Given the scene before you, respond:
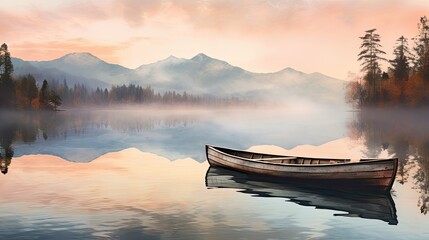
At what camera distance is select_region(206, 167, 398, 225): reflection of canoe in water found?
84.0 feet

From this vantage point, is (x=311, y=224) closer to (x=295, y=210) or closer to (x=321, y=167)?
(x=295, y=210)

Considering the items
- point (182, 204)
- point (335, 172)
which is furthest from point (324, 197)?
point (182, 204)

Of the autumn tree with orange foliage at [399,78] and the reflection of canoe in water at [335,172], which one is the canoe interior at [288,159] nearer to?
the reflection of canoe in water at [335,172]

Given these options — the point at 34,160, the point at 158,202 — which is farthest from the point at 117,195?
the point at 34,160

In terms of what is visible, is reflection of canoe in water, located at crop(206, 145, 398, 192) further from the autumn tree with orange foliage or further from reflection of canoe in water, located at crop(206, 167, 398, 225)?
the autumn tree with orange foliage

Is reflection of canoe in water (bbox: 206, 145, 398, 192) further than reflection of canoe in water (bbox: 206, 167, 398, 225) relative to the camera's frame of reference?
Yes

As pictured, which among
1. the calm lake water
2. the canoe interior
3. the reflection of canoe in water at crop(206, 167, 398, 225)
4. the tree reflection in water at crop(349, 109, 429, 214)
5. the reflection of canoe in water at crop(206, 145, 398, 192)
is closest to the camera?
the calm lake water

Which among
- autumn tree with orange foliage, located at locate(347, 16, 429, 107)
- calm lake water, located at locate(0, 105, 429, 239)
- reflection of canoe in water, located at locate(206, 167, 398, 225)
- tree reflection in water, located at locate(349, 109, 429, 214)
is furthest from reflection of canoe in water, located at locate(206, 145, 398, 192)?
autumn tree with orange foliage, located at locate(347, 16, 429, 107)

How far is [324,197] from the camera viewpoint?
2902cm

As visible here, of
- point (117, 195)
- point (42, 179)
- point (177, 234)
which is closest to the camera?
point (177, 234)

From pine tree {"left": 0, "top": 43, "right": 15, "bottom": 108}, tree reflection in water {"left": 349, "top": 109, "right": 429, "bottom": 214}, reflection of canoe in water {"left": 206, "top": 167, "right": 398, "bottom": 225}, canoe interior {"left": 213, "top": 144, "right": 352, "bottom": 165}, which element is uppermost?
pine tree {"left": 0, "top": 43, "right": 15, "bottom": 108}

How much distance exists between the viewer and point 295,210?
25719mm

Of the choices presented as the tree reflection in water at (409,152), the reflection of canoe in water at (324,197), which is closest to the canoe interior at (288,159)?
the reflection of canoe in water at (324,197)

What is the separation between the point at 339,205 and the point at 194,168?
17703 mm
